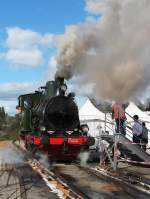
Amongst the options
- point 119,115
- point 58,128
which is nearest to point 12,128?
point 58,128

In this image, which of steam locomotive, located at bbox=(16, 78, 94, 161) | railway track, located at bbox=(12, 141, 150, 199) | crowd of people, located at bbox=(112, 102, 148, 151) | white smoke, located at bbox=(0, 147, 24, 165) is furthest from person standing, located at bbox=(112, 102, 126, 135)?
white smoke, located at bbox=(0, 147, 24, 165)

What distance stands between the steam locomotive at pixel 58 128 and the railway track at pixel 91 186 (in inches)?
73.5

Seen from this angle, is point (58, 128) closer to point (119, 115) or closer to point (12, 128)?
point (119, 115)

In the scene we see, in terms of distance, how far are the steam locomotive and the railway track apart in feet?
6.12

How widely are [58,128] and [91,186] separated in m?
5.72

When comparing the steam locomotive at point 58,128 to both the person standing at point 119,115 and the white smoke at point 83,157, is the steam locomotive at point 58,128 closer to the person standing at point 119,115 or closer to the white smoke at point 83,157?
the white smoke at point 83,157

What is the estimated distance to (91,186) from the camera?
9.41 metres

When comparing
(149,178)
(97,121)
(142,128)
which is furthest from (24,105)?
(149,178)

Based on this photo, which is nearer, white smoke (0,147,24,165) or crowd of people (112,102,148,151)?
crowd of people (112,102,148,151)

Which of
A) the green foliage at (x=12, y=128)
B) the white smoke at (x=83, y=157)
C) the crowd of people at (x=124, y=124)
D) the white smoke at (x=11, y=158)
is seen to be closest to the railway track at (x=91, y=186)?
the white smoke at (x=83, y=157)

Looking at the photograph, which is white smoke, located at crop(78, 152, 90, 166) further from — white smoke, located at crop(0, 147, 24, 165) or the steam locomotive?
white smoke, located at crop(0, 147, 24, 165)

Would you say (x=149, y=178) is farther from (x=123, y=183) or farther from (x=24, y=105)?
(x=24, y=105)

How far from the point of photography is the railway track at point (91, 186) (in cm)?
821

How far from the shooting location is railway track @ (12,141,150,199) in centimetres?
821
